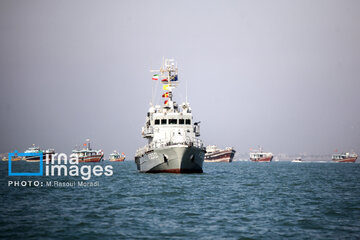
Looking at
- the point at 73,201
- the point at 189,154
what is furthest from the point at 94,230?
the point at 189,154

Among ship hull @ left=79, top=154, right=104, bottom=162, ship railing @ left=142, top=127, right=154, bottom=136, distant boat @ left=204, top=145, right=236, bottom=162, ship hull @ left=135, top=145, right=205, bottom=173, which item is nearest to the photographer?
ship hull @ left=135, top=145, right=205, bottom=173

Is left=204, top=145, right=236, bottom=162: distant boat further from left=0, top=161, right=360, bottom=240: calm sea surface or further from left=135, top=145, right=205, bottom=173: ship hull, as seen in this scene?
left=0, top=161, right=360, bottom=240: calm sea surface

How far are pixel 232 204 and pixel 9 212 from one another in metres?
13.8

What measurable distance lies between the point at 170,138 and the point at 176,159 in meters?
5.27

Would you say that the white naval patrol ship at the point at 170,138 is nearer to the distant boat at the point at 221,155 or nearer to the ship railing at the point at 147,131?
the ship railing at the point at 147,131

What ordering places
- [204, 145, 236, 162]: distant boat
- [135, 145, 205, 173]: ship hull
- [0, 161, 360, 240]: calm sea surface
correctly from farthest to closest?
[204, 145, 236, 162]: distant boat < [135, 145, 205, 173]: ship hull < [0, 161, 360, 240]: calm sea surface

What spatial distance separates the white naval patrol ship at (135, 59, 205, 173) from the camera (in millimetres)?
47022

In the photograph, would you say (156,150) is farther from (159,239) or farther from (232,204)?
(159,239)

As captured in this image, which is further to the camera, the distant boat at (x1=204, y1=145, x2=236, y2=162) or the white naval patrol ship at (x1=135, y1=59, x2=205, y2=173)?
the distant boat at (x1=204, y1=145, x2=236, y2=162)

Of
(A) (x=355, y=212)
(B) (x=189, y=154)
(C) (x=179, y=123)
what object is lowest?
(A) (x=355, y=212)

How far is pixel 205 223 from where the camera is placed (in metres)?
21.0

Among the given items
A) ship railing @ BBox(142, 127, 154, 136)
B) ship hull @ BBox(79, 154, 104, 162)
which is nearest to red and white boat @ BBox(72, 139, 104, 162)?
ship hull @ BBox(79, 154, 104, 162)

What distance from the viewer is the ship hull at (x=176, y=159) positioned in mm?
46375

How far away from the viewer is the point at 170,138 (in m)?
51.6
